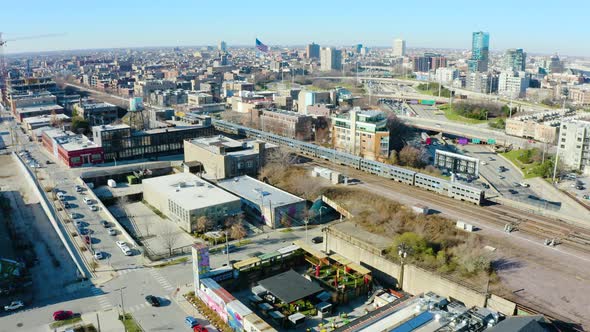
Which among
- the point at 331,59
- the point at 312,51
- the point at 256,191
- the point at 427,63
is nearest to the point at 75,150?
the point at 256,191

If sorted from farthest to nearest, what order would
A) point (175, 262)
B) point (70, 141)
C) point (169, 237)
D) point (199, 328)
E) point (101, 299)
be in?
point (70, 141) → point (169, 237) → point (175, 262) → point (101, 299) → point (199, 328)

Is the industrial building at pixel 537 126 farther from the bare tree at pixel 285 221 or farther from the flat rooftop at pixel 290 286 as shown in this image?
the flat rooftop at pixel 290 286

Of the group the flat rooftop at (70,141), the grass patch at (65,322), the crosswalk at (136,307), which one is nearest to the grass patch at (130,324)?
the crosswalk at (136,307)

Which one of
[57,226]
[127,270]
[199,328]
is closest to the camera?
[199,328]

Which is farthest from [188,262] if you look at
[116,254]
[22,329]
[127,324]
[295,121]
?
[295,121]

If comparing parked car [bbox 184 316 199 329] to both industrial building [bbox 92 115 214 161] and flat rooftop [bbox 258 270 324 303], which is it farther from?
industrial building [bbox 92 115 214 161]

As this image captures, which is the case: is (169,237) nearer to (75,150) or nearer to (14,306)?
(14,306)

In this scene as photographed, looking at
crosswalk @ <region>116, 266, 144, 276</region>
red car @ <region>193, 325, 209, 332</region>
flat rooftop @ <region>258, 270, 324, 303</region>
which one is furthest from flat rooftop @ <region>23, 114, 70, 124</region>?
red car @ <region>193, 325, 209, 332</region>

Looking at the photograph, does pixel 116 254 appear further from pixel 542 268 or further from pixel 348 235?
pixel 542 268
